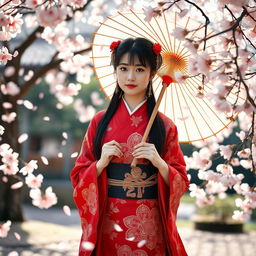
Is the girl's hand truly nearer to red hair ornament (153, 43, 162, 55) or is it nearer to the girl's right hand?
the girl's right hand

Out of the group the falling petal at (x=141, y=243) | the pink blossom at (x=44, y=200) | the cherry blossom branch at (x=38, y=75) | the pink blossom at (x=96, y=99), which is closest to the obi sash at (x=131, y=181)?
the falling petal at (x=141, y=243)

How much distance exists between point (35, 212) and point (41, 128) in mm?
3928

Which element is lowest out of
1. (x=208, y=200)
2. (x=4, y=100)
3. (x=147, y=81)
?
(x=208, y=200)

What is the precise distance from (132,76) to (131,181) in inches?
24.8

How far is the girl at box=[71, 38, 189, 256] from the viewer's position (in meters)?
2.67

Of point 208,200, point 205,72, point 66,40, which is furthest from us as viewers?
point 66,40

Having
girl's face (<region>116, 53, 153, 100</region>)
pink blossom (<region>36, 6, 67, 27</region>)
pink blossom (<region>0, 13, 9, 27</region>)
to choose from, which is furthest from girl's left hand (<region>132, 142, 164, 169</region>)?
pink blossom (<region>0, 13, 9, 27</region>)

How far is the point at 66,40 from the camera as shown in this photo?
19.8 ft

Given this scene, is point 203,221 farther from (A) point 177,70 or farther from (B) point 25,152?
(B) point 25,152

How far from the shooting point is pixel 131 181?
2693 mm

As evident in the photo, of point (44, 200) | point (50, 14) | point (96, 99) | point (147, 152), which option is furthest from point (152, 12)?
point (96, 99)

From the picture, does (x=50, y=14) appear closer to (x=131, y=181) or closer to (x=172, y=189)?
(x=131, y=181)

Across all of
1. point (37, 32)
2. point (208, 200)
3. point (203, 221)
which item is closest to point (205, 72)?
point (208, 200)

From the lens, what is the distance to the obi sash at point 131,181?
2.70 meters
